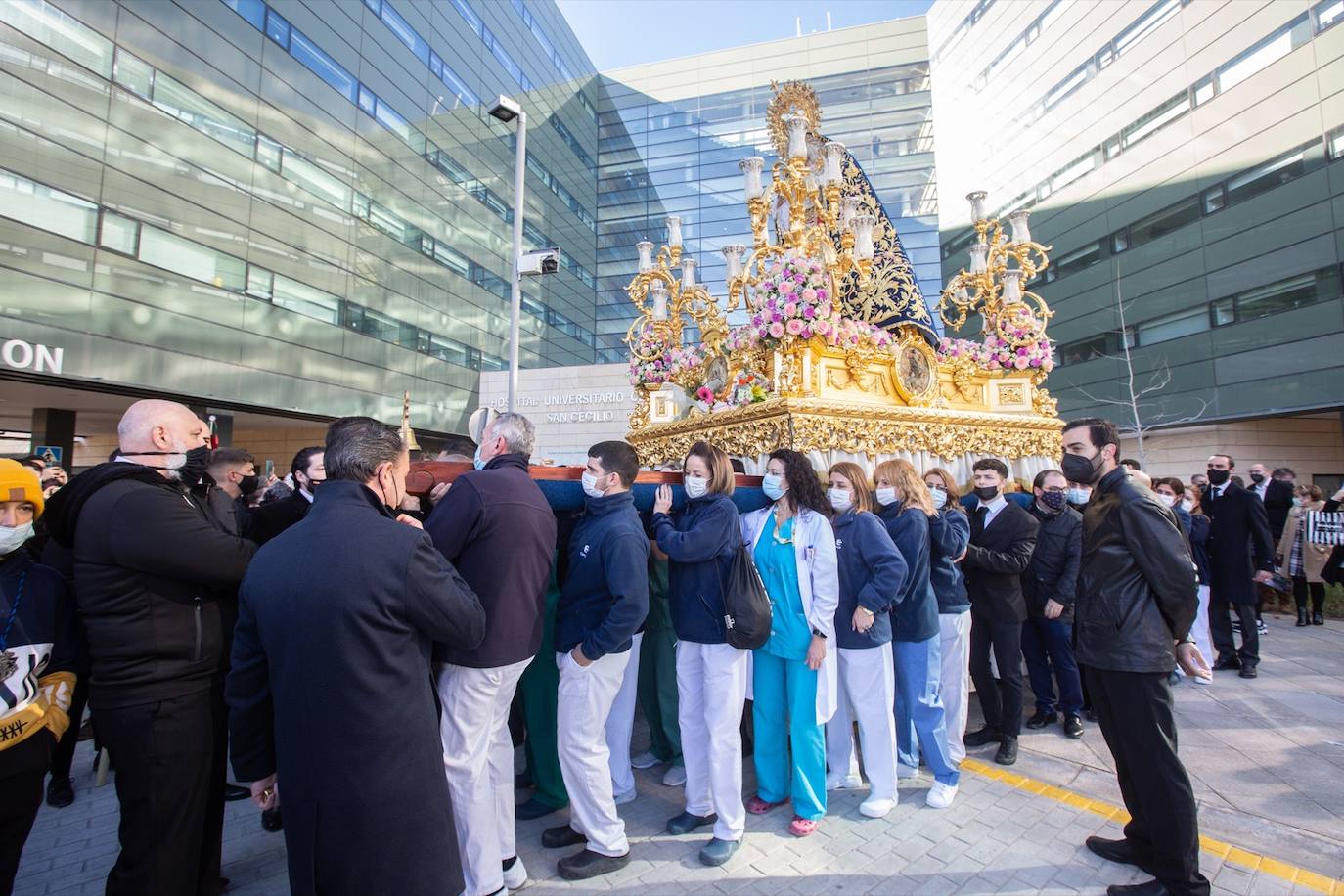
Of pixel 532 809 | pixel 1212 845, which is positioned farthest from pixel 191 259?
pixel 1212 845

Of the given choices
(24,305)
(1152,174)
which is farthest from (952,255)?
(24,305)

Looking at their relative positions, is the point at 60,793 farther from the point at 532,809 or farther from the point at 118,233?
the point at 118,233

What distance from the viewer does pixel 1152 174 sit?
78.5ft

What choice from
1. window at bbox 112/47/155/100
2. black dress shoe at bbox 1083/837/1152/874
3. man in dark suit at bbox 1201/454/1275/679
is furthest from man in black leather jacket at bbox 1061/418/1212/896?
window at bbox 112/47/155/100

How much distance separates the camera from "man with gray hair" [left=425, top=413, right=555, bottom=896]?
9.64ft

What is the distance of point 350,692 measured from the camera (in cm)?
215

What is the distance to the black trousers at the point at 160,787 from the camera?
262cm

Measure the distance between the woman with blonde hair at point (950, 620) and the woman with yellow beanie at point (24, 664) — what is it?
15.9ft

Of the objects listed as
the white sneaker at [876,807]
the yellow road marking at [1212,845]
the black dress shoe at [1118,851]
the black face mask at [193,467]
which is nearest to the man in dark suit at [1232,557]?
the yellow road marking at [1212,845]

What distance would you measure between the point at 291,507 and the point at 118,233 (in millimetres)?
17544

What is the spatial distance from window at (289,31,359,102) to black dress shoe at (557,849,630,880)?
26.8 metres

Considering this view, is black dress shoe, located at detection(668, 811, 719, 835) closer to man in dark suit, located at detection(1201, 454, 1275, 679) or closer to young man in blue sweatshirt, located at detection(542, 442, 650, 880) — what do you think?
young man in blue sweatshirt, located at detection(542, 442, 650, 880)

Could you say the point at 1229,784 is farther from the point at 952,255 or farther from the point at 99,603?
the point at 952,255

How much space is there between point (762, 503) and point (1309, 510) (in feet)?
32.7
